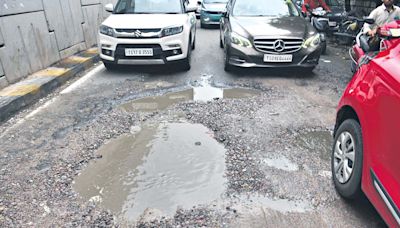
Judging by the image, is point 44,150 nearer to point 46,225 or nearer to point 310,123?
point 46,225

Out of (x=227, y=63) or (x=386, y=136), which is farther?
(x=227, y=63)

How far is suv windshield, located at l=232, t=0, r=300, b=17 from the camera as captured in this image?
777cm

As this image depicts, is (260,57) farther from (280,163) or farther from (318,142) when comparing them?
(280,163)

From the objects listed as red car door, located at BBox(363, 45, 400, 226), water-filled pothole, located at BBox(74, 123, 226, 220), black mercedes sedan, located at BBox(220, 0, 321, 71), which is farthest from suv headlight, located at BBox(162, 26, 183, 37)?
red car door, located at BBox(363, 45, 400, 226)

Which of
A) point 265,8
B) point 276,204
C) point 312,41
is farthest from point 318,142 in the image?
point 265,8

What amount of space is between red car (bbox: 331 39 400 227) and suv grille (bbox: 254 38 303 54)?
11.9 ft

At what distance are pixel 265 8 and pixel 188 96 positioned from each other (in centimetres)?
341

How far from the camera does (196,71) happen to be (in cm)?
754

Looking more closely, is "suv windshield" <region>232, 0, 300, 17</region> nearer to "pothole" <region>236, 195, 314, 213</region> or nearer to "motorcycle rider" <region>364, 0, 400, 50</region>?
"motorcycle rider" <region>364, 0, 400, 50</region>

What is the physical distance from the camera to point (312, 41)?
6.77 metres

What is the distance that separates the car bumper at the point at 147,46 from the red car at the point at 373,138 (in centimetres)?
438

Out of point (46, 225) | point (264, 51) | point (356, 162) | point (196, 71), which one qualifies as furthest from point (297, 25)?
point (46, 225)

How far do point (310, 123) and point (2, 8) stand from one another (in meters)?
5.52

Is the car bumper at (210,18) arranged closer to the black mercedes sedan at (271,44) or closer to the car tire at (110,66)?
the black mercedes sedan at (271,44)
